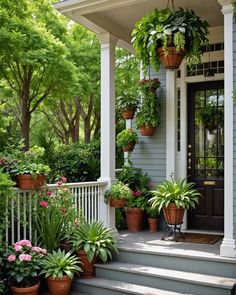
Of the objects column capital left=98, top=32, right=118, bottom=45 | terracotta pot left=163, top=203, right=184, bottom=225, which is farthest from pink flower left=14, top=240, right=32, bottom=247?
column capital left=98, top=32, right=118, bottom=45

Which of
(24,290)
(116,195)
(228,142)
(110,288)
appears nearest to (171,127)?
(116,195)

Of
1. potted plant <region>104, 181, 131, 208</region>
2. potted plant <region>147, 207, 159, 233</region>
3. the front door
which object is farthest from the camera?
potted plant <region>147, 207, 159, 233</region>

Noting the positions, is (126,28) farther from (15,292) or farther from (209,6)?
(15,292)

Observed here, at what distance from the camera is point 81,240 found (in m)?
4.35

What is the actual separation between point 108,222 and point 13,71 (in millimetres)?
6448

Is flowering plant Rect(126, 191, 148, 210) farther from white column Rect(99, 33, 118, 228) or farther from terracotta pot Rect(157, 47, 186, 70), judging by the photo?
terracotta pot Rect(157, 47, 186, 70)

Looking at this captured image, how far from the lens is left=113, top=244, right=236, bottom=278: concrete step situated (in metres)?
3.95

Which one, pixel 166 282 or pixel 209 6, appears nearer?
pixel 166 282

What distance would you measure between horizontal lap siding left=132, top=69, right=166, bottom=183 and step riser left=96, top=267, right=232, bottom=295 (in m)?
2.21

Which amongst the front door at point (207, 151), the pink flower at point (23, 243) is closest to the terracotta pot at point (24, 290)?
the pink flower at point (23, 243)

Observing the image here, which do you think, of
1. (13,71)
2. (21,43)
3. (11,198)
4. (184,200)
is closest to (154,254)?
(184,200)

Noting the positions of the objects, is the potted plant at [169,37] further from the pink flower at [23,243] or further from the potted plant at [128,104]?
the pink flower at [23,243]

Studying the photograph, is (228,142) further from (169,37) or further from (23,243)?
(23,243)

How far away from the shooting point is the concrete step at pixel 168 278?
3699 mm
